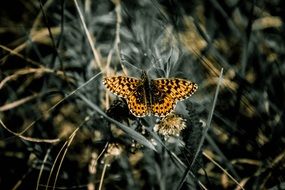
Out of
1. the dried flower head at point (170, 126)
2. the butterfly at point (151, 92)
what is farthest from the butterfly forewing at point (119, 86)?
the dried flower head at point (170, 126)

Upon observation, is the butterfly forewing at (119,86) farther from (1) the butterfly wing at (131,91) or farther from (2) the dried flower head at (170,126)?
(2) the dried flower head at (170,126)

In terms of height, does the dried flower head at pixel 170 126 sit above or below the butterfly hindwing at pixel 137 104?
below

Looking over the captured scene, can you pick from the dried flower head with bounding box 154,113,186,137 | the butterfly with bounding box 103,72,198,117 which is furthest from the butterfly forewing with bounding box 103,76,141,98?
the dried flower head with bounding box 154,113,186,137

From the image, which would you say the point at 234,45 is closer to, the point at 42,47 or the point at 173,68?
the point at 173,68

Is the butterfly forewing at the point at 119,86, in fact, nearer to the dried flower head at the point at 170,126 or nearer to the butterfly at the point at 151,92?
the butterfly at the point at 151,92

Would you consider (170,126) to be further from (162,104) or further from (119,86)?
(119,86)

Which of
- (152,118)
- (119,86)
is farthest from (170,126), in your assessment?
(119,86)

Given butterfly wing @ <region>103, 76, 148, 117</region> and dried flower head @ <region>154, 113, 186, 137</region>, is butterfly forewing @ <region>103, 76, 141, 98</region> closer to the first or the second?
butterfly wing @ <region>103, 76, 148, 117</region>
